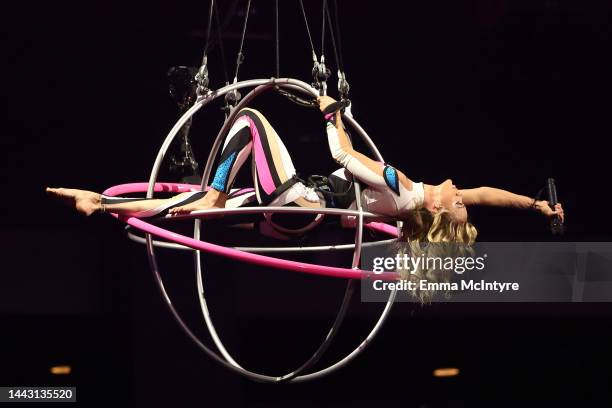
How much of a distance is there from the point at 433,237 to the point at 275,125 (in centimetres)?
217

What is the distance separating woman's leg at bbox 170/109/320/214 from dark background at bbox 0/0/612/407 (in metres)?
1.67

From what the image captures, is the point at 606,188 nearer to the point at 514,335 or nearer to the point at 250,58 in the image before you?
the point at 514,335

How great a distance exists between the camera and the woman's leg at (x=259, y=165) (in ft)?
14.7

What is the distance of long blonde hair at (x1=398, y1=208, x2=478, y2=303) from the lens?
177 inches

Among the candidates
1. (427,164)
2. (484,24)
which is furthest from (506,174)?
(484,24)

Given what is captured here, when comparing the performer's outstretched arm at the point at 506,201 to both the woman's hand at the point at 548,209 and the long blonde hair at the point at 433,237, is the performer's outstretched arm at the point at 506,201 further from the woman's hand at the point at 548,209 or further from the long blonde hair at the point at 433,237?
the long blonde hair at the point at 433,237

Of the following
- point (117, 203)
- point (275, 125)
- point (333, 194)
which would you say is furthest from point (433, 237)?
point (275, 125)

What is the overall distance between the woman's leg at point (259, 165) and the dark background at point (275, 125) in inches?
65.7

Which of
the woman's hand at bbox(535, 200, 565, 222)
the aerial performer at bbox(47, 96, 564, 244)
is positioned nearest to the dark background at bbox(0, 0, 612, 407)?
the aerial performer at bbox(47, 96, 564, 244)

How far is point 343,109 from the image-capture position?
440cm

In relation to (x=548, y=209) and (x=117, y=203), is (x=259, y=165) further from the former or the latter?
(x=548, y=209)

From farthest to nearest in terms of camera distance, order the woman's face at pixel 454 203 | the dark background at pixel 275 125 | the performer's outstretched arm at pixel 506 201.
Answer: the dark background at pixel 275 125, the woman's face at pixel 454 203, the performer's outstretched arm at pixel 506 201

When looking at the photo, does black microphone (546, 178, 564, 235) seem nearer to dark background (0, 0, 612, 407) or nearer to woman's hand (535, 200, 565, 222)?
woman's hand (535, 200, 565, 222)

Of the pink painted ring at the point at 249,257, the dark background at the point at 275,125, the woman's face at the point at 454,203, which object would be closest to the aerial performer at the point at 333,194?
the woman's face at the point at 454,203
